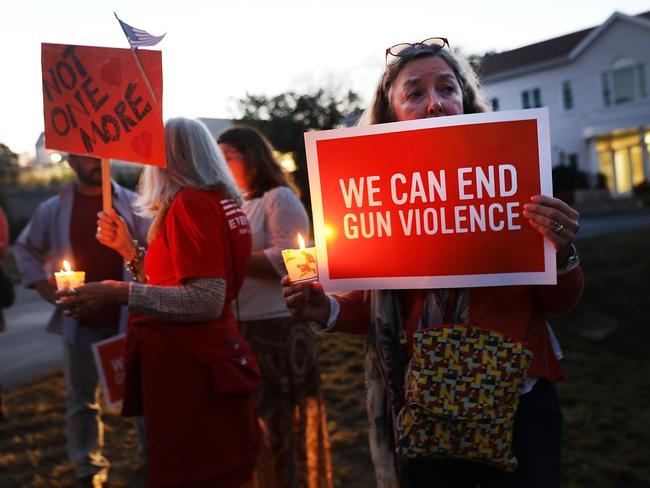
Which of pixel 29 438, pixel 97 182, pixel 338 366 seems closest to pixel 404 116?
pixel 97 182

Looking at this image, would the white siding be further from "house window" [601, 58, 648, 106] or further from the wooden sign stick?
the wooden sign stick

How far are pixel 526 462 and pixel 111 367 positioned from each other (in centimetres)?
253

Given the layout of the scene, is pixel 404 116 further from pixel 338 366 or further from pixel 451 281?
pixel 338 366

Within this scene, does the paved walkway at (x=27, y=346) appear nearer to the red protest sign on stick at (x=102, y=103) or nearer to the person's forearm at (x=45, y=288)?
the person's forearm at (x=45, y=288)

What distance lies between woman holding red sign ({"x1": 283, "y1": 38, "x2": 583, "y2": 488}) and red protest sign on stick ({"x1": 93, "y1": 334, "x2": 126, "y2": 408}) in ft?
6.53

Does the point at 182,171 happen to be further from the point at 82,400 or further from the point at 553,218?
the point at 82,400

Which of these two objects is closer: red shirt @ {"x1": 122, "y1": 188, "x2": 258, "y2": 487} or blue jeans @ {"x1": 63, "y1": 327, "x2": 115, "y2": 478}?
red shirt @ {"x1": 122, "y1": 188, "x2": 258, "y2": 487}

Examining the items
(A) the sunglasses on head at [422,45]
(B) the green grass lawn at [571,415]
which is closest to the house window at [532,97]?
(B) the green grass lawn at [571,415]

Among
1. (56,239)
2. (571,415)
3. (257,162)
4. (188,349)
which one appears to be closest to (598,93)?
(571,415)

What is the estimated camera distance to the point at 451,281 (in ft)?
6.57

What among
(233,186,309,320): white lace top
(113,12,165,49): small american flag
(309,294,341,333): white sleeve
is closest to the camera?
(309,294,341,333): white sleeve

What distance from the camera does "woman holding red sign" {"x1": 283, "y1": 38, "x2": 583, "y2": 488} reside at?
6.51ft

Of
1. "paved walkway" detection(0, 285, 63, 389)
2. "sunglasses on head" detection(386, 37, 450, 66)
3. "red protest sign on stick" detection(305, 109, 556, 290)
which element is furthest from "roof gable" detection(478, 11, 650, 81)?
"red protest sign on stick" detection(305, 109, 556, 290)

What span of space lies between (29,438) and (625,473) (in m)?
4.31
